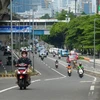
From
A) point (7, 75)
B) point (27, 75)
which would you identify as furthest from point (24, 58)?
point (7, 75)

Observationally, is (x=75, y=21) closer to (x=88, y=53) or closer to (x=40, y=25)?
(x=88, y=53)

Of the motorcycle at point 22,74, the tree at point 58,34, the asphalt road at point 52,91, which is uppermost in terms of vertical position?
the motorcycle at point 22,74

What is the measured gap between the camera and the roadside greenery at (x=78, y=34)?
94.5 m

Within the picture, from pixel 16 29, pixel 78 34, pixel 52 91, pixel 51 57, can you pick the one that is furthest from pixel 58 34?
pixel 52 91

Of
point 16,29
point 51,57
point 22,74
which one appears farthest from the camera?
point 16,29

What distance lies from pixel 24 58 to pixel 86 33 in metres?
78.6

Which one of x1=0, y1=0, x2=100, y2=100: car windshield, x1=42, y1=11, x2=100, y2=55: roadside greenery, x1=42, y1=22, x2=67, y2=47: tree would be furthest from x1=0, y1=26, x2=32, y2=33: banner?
x1=42, y1=22, x2=67, y2=47: tree

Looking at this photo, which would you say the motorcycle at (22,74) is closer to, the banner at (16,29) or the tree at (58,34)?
the banner at (16,29)

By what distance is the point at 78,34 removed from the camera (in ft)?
364

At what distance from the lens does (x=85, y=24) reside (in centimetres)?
10388

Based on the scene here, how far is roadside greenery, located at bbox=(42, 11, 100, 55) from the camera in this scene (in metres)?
94.5

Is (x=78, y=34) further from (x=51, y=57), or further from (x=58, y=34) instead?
(x=58, y=34)

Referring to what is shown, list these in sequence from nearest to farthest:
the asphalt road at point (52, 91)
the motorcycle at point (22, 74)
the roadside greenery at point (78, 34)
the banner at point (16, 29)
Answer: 1. the asphalt road at point (52, 91)
2. the motorcycle at point (22, 74)
3. the roadside greenery at point (78, 34)
4. the banner at point (16, 29)

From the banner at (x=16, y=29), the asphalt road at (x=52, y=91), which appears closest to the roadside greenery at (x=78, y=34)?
the banner at (x=16, y=29)
